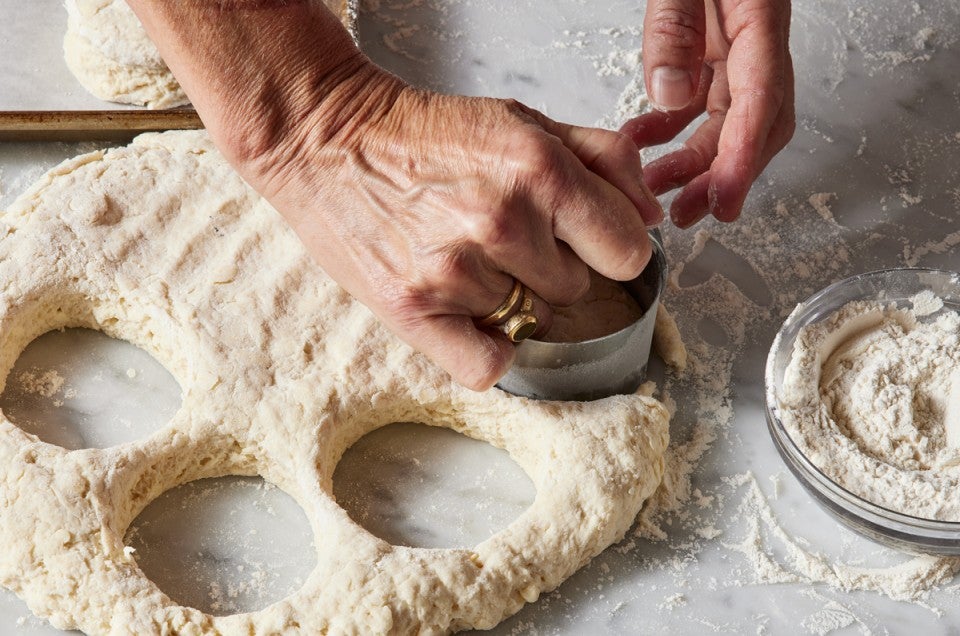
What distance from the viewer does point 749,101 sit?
1881mm

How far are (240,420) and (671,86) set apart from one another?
0.95 meters

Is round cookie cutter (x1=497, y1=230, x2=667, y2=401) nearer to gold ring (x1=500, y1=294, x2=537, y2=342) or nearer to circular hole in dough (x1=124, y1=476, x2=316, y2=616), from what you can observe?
gold ring (x1=500, y1=294, x2=537, y2=342)

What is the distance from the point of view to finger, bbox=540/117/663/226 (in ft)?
5.20

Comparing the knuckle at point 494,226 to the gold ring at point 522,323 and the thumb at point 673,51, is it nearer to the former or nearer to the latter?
the gold ring at point 522,323

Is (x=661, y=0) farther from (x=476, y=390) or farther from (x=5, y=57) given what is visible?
(x=5, y=57)

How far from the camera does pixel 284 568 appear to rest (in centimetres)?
166

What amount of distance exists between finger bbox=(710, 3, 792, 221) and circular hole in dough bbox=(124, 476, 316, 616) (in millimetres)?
948

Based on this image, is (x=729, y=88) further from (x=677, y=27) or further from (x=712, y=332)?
(x=712, y=332)

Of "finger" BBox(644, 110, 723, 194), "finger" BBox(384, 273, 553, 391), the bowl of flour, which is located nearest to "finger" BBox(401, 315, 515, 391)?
"finger" BBox(384, 273, 553, 391)

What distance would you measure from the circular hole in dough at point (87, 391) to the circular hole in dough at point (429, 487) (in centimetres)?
36

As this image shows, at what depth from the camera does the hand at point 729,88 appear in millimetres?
1862

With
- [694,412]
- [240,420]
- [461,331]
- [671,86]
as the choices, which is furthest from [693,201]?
[240,420]

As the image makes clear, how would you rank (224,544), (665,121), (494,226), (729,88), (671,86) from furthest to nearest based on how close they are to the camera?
(665,121) → (729,88) → (671,86) → (224,544) → (494,226)

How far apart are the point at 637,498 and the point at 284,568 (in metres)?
0.58
